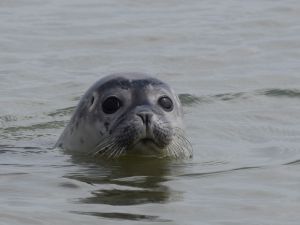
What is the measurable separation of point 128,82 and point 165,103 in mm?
301

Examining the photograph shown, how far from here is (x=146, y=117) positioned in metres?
7.54

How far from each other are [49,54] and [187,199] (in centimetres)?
613

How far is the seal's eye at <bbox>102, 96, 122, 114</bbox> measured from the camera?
7.90 metres

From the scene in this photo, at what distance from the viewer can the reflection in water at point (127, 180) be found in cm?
644

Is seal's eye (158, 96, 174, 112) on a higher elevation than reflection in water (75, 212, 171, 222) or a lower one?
higher

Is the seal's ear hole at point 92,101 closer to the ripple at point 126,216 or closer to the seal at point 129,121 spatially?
the seal at point 129,121

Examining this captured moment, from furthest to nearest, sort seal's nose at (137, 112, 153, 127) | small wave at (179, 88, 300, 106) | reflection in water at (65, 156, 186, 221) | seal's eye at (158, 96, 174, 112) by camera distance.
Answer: small wave at (179, 88, 300, 106), seal's eye at (158, 96, 174, 112), seal's nose at (137, 112, 153, 127), reflection in water at (65, 156, 186, 221)

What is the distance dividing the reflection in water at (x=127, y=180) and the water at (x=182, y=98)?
0.01m

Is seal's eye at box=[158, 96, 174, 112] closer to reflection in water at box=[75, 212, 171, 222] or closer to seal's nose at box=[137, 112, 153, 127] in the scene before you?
seal's nose at box=[137, 112, 153, 127]

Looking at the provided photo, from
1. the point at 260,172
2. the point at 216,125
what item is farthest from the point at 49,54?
the point at 260,172

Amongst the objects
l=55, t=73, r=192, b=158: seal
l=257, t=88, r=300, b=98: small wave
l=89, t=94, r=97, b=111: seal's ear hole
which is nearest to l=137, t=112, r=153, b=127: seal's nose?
l=55, t=73, r=192, b=158: seal

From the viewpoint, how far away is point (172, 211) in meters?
6.18

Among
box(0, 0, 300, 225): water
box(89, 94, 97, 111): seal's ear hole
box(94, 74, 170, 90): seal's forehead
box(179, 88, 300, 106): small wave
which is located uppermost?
box(94, 74, 170, 90): seal's forehead

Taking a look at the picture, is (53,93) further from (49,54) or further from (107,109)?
(107,109)
